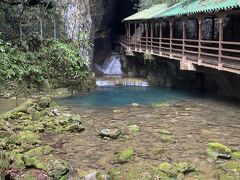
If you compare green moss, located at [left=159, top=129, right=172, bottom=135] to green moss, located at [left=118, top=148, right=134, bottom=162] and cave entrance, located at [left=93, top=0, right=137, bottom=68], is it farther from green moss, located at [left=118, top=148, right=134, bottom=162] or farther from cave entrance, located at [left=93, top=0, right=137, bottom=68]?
cave entrance, located at [left=93, top=0, right=137, bottom=68]

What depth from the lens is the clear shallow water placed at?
23172mm

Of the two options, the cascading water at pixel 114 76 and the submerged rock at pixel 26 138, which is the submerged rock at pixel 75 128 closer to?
the submerged rock at pixel 26 138

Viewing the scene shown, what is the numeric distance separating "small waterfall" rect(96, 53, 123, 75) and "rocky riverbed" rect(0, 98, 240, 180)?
20174 mm

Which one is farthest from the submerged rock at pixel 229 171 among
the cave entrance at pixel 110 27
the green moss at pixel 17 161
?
the cave entrance at pixel 110 27

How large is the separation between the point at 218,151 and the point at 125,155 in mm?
3167

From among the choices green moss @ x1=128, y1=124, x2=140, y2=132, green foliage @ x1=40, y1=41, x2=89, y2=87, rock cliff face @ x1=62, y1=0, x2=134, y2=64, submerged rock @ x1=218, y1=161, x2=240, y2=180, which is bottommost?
submerged rock @ x1=218, y1=161, x2=240, y2=180

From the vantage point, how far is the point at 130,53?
1458 inches

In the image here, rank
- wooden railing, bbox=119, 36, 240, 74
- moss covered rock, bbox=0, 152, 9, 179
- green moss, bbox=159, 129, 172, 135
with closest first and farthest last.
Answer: moss covered rock, bbox=0, 152, 9, 179
green moss, bbox=159, 129, 172, 135
wooden railing, bbox=119, 36, 240, 74

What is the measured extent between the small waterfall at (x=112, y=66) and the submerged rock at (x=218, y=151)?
27.3 m

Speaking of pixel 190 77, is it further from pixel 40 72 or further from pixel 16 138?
pixel 16 138

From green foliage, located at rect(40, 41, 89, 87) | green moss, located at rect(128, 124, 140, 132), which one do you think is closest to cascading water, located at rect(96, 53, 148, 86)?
green foliage, located at rect(40, 41, 89, 87)

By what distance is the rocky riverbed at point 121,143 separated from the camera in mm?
11172

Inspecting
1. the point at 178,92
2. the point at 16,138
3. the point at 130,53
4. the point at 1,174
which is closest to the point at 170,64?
the point at 178,92

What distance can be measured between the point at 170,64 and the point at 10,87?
13.2m
